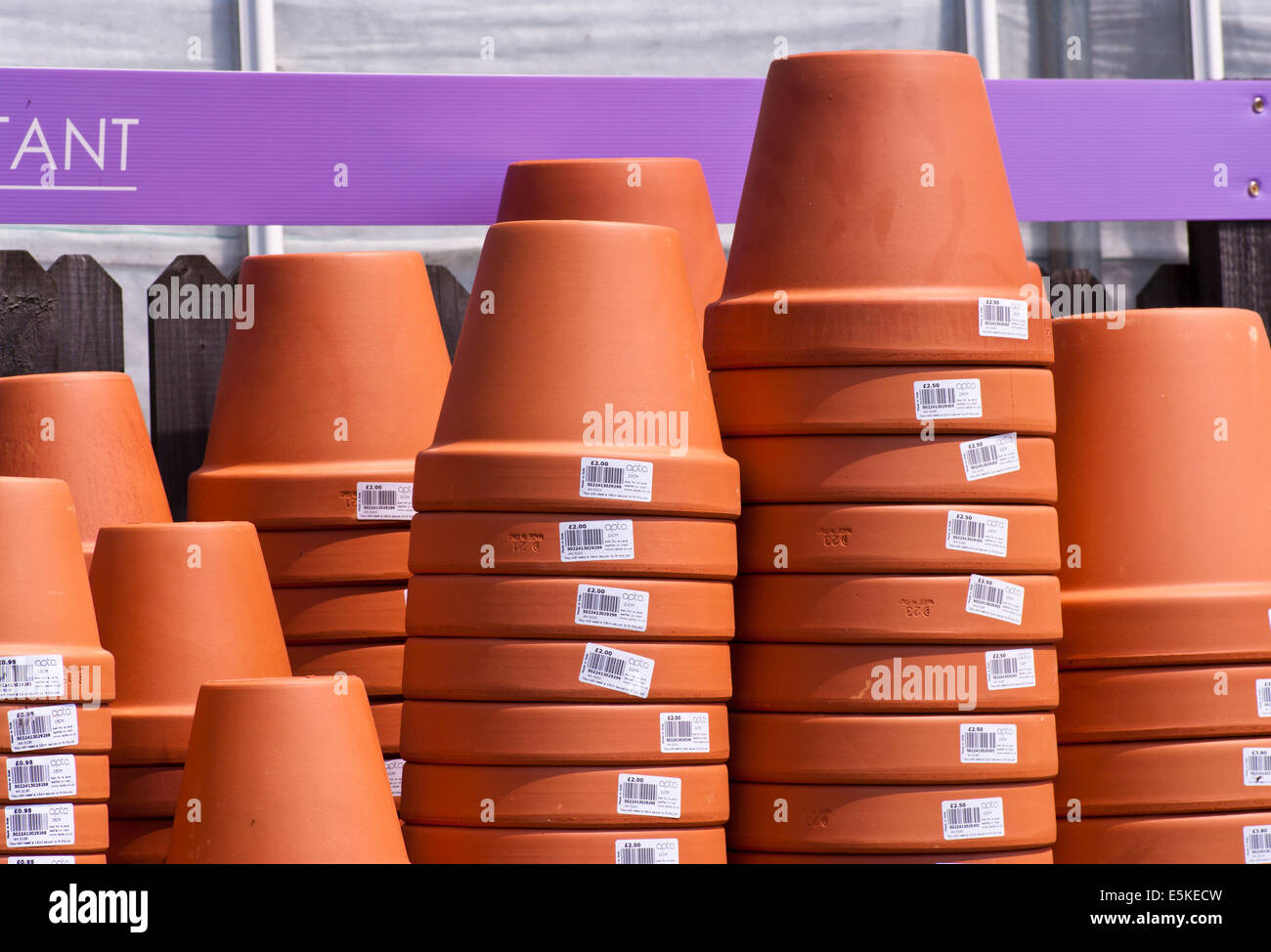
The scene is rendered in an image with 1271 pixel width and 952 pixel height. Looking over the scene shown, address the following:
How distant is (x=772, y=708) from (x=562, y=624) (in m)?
0.44

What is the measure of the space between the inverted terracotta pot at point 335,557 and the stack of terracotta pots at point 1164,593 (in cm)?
123

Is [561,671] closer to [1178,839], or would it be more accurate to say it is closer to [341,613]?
[341,613]

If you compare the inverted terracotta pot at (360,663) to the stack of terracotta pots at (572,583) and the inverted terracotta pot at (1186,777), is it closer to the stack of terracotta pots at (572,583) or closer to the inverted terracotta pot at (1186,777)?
the stack of terracotta pots at (572,583)

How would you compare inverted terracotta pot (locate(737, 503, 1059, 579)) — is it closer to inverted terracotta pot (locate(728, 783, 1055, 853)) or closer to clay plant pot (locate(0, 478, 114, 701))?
inverted terracotta pot (locate(728, 783, 1055, 853))

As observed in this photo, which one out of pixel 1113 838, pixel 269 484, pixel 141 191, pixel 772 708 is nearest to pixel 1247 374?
pixel 1113 838

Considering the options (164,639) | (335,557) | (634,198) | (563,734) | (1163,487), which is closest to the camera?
(563,734)

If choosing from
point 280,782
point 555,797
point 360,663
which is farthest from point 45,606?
point 555,797

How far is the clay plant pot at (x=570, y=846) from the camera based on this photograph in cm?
259

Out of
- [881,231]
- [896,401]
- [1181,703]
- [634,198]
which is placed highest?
[634,198]

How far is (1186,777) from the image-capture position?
2916mm

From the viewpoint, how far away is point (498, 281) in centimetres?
276

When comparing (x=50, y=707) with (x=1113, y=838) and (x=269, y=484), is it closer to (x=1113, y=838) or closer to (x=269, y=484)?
(x=269, y=484)

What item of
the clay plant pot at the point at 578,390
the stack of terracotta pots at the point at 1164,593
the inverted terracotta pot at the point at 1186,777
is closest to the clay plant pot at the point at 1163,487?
the stack of terracotta pots at the point at 1164,593

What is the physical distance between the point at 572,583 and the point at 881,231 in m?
0.78
